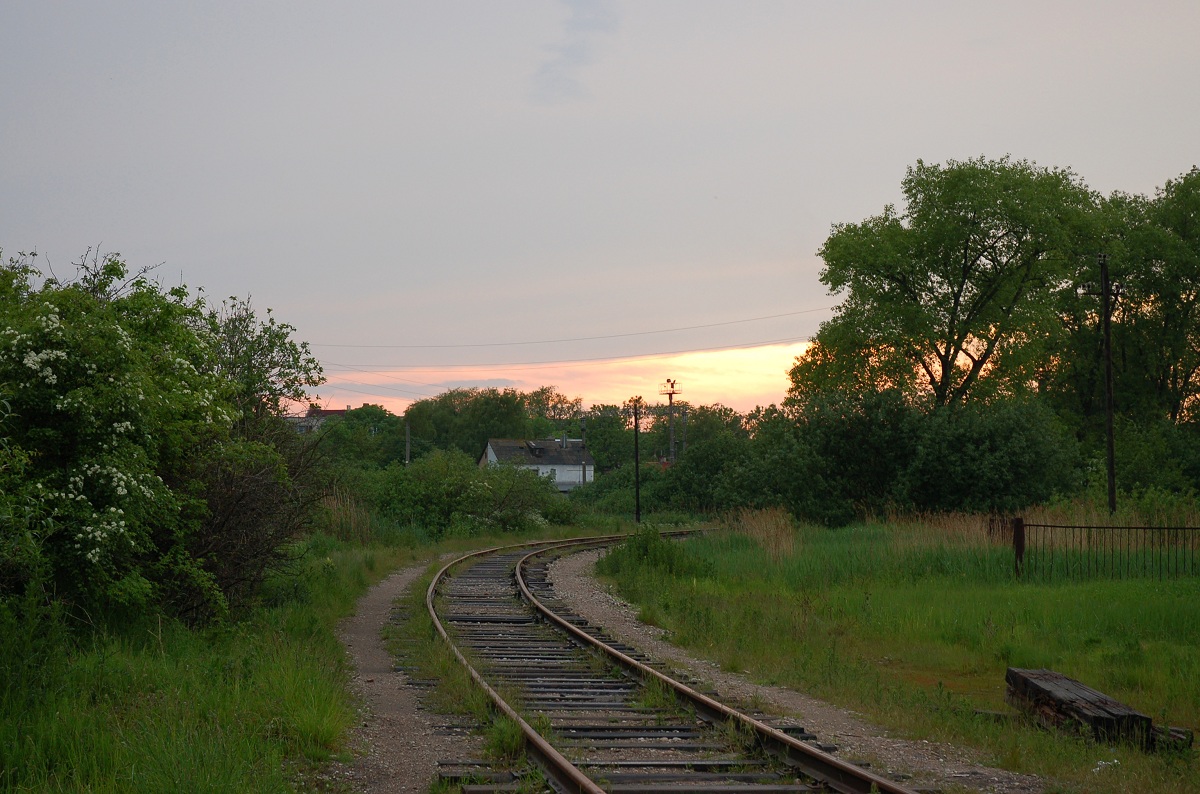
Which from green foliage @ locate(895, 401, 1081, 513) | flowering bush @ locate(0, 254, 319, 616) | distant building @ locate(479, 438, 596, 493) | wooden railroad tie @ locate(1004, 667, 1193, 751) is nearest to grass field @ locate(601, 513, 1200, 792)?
wooden railroad tie @ locate(1004, 667, 1193, 751)

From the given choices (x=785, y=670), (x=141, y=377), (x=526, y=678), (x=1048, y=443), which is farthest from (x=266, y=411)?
(x=1048, y=443)

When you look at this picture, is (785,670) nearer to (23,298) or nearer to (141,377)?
(141,377)

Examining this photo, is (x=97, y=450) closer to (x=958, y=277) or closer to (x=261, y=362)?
(x=261, y=362)

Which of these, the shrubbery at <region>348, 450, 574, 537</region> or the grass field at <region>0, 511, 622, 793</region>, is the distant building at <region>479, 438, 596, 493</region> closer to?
the shrubbery at <region>348, 450, 574, 537</region>

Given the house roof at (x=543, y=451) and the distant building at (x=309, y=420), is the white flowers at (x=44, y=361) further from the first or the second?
the house roof at (x=543, y=451)

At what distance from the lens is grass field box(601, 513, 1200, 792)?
348 inches

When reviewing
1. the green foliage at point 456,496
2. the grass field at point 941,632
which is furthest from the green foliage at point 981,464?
the green foliage at point 456,496

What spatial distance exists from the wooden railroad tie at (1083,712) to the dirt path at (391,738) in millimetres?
5091

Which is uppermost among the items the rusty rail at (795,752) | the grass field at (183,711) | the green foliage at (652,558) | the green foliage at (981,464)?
the green foliage at (981,464)

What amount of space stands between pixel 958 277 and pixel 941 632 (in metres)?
35.8

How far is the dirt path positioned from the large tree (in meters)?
38.4

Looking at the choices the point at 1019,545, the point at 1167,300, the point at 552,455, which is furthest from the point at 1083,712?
the point at 552,455

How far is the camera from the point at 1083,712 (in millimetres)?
8883

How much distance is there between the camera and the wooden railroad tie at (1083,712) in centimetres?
851
